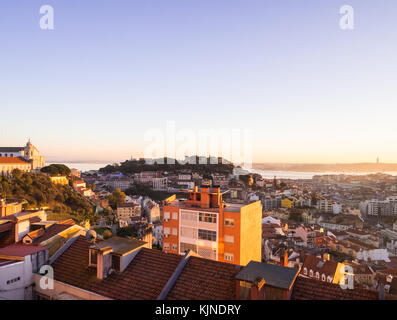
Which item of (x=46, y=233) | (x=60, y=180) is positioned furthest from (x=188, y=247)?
(x=60, y=180)

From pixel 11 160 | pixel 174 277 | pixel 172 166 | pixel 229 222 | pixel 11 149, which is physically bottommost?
pixel 172 166

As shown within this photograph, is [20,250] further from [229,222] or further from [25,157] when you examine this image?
[25,157]

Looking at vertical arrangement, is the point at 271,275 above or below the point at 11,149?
below

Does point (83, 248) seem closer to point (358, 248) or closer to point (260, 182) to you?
point (358, 248)

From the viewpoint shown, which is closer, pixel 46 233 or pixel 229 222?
pixel 46 233

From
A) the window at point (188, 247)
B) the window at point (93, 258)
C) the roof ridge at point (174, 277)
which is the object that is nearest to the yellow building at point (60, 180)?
the window at point (188, 247)

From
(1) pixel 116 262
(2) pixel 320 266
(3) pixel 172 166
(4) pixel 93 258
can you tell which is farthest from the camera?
(3) pixel 172 166

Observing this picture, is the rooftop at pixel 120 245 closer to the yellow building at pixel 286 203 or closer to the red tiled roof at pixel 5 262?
the red tiled roof at pixel 5 262

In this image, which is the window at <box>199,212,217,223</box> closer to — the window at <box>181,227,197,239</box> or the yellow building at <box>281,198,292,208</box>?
the window at <box>181,227,197,239</box>
